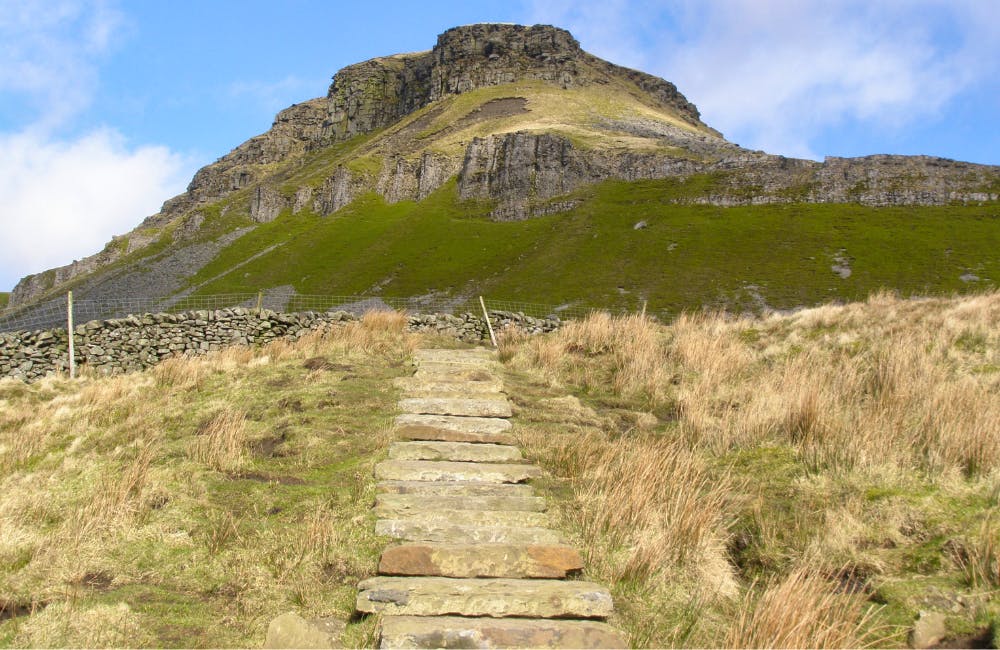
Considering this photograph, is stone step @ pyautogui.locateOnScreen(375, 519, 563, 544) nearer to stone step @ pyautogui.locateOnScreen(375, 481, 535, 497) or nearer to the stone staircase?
the stone staircase

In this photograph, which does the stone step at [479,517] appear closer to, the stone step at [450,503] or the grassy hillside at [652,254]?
the stone step at [450,503]

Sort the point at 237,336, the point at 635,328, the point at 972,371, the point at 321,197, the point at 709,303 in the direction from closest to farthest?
1. the point at 972,371
2. the point at 635,328
3. the point at 237,336
4. the point at 709,303
5. the point at 321,197

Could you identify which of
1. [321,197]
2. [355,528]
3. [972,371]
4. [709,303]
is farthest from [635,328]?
[321,197]

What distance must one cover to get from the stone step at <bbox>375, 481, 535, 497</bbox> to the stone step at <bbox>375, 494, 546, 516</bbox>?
6.6 inches

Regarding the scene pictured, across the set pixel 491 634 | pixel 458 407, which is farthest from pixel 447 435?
pixel 491 634

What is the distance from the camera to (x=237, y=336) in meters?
19.2

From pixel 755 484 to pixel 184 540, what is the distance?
216 inches

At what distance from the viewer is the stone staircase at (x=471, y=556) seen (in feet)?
13.9

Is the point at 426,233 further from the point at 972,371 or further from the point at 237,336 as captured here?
the point at 972,371

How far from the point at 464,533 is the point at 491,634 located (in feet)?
5.04

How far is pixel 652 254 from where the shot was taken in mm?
64312

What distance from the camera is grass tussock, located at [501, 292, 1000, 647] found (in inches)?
177

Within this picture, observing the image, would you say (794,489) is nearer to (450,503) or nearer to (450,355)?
(450,503)

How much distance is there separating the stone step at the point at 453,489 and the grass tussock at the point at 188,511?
0.24 meters
